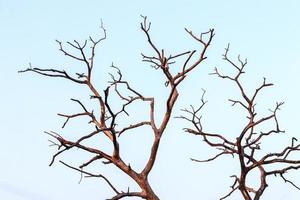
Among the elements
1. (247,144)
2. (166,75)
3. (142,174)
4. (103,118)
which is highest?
(166,75)

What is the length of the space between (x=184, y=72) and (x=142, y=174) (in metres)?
1.75

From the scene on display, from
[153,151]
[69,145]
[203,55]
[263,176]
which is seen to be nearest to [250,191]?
[263,176]

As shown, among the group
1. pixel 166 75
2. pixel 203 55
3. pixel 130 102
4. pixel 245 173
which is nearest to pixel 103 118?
pixel 130 102

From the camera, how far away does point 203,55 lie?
A: 7445mm

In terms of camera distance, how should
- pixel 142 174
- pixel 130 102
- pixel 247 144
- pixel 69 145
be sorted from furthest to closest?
pixel 130 102, pixel 247 144, pixel 142 174, pixel 69 145

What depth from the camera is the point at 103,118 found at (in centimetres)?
752

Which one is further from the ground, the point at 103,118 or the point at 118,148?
the point at 103,118

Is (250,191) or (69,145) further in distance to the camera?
(250,191)

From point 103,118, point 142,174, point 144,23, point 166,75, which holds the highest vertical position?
point 144,23

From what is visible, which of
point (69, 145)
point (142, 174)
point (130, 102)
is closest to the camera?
point (69, 145)

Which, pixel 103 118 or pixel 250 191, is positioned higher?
pixel 103 118

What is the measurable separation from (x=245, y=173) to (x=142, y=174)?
1430 millimetres

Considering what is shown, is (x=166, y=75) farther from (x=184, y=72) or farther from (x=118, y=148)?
(x=118, y=148)

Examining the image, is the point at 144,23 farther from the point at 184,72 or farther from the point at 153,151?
the point at 153,151
